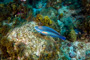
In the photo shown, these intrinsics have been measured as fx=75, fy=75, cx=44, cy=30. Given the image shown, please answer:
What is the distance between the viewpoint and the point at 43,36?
10.5ft

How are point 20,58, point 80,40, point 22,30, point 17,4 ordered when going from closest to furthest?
point 20,58, point 22,30, point 80,40, point 17,4

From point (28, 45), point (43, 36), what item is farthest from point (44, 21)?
point (28, 45)

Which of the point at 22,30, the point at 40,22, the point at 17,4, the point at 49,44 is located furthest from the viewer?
the point at 17,4

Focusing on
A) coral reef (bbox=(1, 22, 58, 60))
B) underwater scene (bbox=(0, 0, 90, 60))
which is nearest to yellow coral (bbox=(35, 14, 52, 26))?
underwater scene (bbox=(0, 0, 90, 60))

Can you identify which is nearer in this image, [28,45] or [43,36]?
[28,45]

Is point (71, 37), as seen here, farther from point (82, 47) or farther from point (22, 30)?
point (22, 30)

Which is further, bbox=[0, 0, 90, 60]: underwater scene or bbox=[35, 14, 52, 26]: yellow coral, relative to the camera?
bbox=[35, 14, 52, 26]: yellow coral

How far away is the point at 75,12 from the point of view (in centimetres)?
545

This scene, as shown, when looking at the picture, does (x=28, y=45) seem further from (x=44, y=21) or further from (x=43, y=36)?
(x=44, y=21)

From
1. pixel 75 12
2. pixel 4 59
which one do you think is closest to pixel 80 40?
pixel 75 12

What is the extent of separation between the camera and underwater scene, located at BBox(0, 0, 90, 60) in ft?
9.56

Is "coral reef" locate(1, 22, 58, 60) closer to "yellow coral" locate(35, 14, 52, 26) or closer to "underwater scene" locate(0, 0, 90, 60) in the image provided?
"underwater scene" locate(0, 0, 90, 60)

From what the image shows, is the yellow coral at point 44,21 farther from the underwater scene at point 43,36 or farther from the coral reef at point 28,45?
the coral reef at point 28,45

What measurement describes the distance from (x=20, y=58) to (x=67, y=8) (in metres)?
4.94
